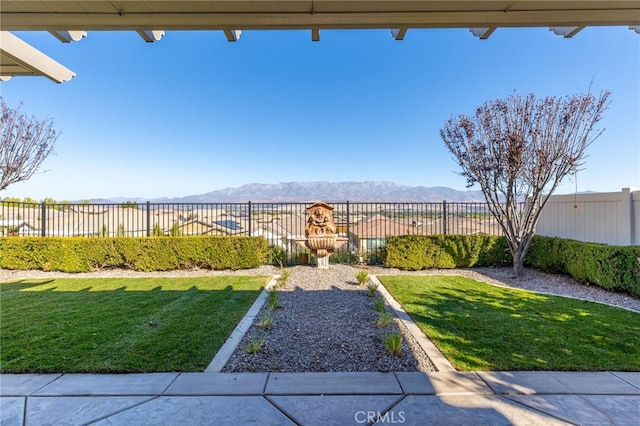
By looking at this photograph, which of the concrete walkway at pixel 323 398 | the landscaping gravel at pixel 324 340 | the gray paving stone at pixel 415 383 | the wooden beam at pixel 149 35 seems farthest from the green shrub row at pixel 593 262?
the wooden beam at pixel 149 35

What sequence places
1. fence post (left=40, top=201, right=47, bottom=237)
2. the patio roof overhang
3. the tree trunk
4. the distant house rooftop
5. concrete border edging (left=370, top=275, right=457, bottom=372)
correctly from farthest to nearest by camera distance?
the distant house rooftop < fence post (left=40, top=201, right=47, bottom=237) < the tree trunk < concrete border edging (left=370, top=275, right=457, bottom=372) < the patio roof overhang

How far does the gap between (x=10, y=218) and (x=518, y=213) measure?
1643cm

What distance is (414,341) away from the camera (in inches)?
136

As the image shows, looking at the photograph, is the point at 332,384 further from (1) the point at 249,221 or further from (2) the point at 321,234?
(1) the point at 249,221

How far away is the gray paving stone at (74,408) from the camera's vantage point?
212 cm

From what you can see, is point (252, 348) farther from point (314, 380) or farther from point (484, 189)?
point (484, 189)

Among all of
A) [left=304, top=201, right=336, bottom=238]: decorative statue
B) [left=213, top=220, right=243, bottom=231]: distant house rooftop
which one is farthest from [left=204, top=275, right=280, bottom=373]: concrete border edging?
[left=213, top=220, right=243, bottom=231]: distant house rooftop

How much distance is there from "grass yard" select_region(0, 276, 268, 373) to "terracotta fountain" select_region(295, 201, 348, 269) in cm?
211

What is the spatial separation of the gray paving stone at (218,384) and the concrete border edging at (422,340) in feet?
5.94

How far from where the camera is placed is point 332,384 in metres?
2.55

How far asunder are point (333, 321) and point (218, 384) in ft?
6.57

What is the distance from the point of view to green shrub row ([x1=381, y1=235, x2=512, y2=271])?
318 inches

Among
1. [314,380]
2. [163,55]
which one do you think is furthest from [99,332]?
[163,55]

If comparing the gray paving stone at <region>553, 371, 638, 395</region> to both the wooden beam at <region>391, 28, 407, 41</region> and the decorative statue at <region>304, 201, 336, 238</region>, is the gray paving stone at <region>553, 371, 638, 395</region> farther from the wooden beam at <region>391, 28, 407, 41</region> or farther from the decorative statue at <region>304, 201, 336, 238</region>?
the decorative statue at <region>304, 201, 336, 238</region>
